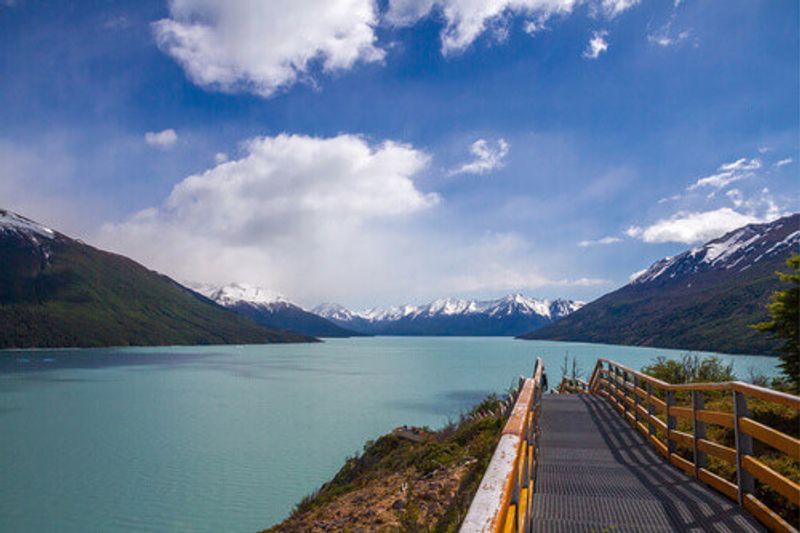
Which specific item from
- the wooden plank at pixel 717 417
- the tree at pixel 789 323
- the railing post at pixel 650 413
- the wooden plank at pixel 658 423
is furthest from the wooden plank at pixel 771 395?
the tree at pixel 789 323

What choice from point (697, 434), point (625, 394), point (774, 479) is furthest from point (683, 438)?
point (625, 394)

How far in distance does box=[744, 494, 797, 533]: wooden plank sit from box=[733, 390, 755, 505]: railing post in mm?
91

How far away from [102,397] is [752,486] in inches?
2432

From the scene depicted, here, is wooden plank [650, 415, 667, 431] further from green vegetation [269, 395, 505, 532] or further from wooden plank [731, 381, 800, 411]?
wooden plank [731, 381, 800, 411]

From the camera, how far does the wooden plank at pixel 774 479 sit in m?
3.85

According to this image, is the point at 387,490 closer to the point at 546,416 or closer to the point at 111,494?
the point at 546,416

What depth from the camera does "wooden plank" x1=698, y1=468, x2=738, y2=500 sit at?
5.49 m

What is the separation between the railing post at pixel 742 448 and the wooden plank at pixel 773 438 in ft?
0.22

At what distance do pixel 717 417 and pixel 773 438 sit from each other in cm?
164

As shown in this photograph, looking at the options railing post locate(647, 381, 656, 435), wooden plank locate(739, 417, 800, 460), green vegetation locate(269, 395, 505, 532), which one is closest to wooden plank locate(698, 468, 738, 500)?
wooden plank locate(739, 417, 800, 460)

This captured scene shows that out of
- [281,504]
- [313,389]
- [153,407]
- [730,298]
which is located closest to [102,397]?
[153,407]

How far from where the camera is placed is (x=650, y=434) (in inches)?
357

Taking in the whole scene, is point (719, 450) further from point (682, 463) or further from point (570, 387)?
point (570, 387)

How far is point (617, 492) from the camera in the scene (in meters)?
5.90
